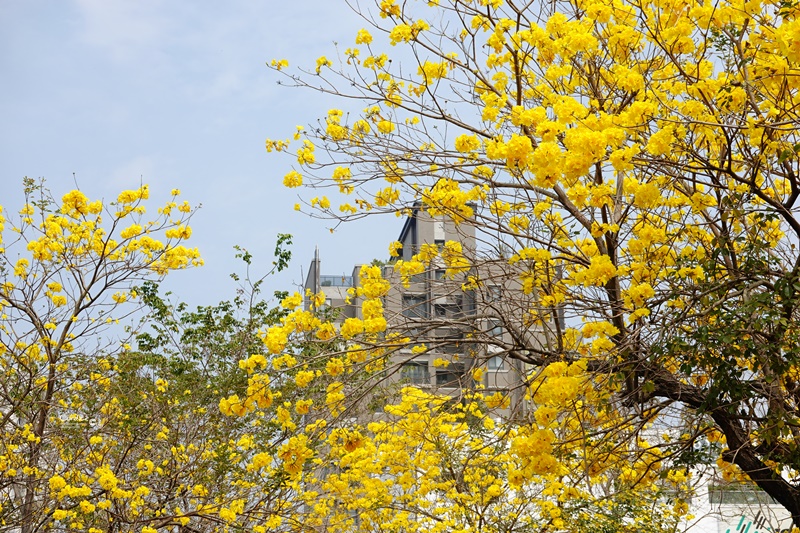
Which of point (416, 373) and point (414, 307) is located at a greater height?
point (416, 373)

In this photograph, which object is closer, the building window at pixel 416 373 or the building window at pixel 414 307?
the building window at pixel 414 307

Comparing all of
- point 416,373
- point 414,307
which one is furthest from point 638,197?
point 416,373

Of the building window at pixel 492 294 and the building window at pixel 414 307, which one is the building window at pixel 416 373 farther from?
the building window at pixel 492 294

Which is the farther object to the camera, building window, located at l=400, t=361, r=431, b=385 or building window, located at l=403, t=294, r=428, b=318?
building window, located at l=400, t=361, r=431, b=385

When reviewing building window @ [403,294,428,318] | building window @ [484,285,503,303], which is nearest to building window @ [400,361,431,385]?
building window @ [403,294,428,318]

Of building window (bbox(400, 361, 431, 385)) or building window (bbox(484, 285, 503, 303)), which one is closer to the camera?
building window (bbox(484, 285, 503, 303))

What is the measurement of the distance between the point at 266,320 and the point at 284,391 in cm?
90

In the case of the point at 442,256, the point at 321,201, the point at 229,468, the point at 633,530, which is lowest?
the point at 633,530

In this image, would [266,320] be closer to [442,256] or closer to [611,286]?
[442,256]

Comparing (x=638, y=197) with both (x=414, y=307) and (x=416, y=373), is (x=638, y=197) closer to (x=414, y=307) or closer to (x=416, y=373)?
(x=414, y=307)

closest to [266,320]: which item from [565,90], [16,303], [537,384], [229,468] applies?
[229,468]

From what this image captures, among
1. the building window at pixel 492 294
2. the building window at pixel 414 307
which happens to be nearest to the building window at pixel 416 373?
the building window at pixel 414 307

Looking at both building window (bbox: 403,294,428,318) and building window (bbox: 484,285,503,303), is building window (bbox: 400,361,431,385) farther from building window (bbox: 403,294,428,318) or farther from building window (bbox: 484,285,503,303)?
building window (bbox: 484,285,503,303)

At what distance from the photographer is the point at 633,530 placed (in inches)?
266
